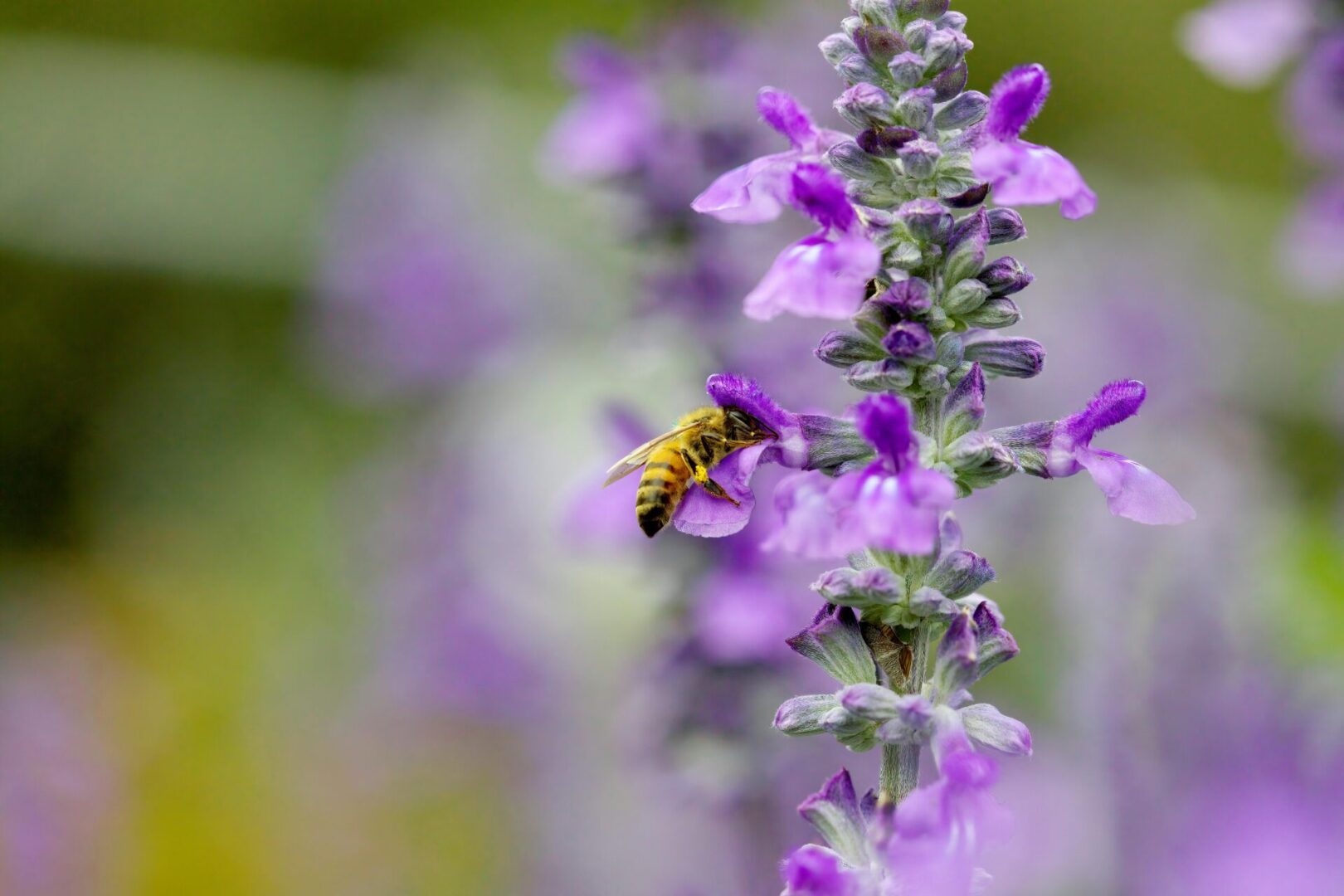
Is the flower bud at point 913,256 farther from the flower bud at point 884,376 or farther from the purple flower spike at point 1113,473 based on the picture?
the purple flower spike at point 1113,473

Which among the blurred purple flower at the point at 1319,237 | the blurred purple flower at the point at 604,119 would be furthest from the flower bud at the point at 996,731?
the blurred purple flower at the point at 1319,237

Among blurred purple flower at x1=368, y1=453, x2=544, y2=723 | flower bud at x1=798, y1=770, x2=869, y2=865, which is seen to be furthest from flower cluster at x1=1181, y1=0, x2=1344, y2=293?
blurred purple flower at x1=368, y1=453, x2=544, y2=723

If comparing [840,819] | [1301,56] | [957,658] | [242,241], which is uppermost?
[242,241]

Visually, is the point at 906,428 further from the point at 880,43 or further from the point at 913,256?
the point at 880,43

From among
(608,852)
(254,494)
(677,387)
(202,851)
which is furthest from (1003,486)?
(254,494)

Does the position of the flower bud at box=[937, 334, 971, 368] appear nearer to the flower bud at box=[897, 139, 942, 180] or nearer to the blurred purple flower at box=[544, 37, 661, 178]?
the flower bud at box=[897, 139, 942, 180]

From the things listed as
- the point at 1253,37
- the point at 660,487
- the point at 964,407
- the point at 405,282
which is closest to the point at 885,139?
the point at 964,407

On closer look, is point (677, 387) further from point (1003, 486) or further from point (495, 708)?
point (495, 708)
